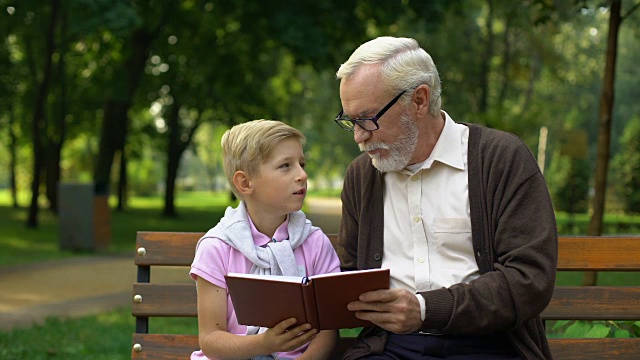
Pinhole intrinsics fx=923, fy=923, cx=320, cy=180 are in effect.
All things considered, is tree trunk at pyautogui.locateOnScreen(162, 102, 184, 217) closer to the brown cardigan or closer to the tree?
the tree

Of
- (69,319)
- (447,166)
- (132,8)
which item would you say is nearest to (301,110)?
(132,8)

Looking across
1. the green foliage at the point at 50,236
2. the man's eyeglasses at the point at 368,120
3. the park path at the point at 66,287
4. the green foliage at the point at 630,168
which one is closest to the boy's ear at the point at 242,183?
the man's eyeglasses at the point at 368,120

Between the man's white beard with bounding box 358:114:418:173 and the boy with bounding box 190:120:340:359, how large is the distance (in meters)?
0.28

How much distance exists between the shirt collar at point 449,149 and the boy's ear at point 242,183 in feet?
2.11

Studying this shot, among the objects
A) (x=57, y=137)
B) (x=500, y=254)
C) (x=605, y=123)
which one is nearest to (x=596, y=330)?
(x=500, y=254)

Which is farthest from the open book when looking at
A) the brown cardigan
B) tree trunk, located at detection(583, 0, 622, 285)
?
tree trunk, located at detection(583, 0, 622, 285)

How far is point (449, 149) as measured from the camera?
3.33 meters

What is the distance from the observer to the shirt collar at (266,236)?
10.9ft

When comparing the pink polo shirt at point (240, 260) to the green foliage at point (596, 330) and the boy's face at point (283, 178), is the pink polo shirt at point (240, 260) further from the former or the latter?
the green foliage at point (596, 330)

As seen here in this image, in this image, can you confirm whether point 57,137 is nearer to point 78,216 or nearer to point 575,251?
point 78,216

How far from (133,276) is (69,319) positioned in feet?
14.7

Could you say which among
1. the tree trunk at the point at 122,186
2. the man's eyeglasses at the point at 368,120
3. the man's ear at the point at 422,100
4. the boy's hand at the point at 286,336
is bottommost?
the tree trunk at the point at 122,186

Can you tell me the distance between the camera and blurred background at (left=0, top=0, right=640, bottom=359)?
14547 millimetres

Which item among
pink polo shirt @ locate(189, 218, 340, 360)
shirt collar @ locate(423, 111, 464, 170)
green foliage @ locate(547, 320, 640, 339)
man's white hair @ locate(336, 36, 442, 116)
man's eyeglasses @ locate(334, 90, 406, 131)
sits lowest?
green foliage @ locate(547, 320, 640, 339)
